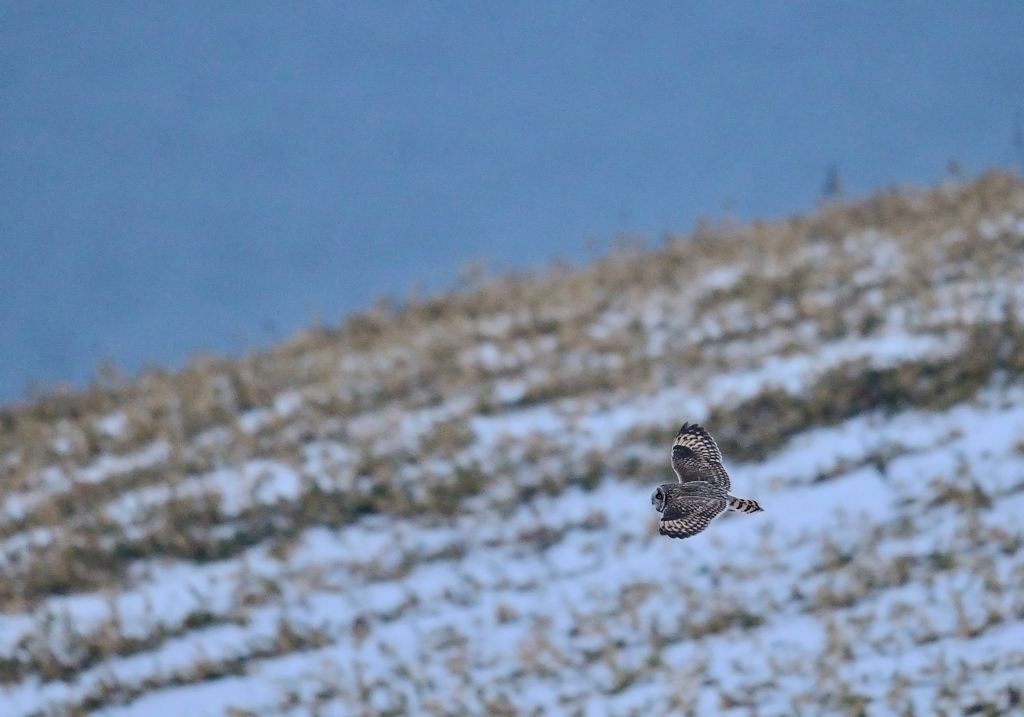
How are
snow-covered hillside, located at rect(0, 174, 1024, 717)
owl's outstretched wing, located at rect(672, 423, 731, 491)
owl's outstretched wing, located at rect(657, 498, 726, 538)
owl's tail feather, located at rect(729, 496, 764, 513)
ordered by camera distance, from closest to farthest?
owl's tail feather, located at rect(729, 496, 764, 513), owl's outstretched wing, located at rect(657, 498, 726, 538), owl's outstretched wing, located at rect(672, 423, 731, 491), snow-covered hillside, located at rect(0, 174, 1024, 717)

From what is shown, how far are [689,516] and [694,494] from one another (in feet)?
0.34

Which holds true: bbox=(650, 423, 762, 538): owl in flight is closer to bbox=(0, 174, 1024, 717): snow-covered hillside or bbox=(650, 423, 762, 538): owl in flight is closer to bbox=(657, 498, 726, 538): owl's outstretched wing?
bbox=(657, 498, 726, 538): owl's outstretched wing

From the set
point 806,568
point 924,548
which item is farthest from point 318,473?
point 924,548

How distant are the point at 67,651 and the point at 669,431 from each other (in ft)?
13.9

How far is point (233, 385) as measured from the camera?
11.7 meters

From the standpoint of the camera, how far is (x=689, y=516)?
14.4 ft

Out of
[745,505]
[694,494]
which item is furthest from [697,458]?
[745,505]

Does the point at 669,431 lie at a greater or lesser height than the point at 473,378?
lesser

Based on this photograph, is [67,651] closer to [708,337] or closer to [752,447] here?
[752,447]

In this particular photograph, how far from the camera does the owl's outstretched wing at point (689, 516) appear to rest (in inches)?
170

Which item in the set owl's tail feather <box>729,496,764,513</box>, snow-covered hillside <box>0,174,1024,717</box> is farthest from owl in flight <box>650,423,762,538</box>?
snow-covered hillside <box>0,174,1024,717</box>

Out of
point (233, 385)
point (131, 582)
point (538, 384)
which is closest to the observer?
point (131, 582)

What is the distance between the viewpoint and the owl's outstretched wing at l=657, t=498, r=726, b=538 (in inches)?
170

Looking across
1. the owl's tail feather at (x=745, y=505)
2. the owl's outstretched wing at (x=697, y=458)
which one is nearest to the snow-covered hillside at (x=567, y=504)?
the owl's outstretched wing at (x=697, y=458)
